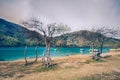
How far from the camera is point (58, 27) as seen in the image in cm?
3123

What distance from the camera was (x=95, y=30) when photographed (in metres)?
50.9

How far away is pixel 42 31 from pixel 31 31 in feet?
14.3

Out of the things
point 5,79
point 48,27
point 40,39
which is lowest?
point 5,79

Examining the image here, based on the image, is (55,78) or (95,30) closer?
(55,78)

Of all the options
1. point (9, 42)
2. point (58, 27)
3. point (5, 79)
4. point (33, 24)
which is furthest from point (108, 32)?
point (9, 42)

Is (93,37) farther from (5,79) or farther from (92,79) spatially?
(5,79)

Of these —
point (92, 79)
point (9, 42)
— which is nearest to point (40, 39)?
point (92, 79)

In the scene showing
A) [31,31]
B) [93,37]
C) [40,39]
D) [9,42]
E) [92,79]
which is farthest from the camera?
[9,42]

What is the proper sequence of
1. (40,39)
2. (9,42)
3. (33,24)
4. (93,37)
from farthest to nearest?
(9,42), (93,37), (40,39), (33,24)

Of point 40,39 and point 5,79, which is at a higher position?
point 40,39

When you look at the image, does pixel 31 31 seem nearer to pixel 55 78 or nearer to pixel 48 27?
pixel 48 27

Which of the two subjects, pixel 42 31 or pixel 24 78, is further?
pixel 42 31

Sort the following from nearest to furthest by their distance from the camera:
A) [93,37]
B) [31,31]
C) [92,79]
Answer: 1. [92,79]
2. [31,31]
3. [93,37]

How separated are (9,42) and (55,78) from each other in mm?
183321
